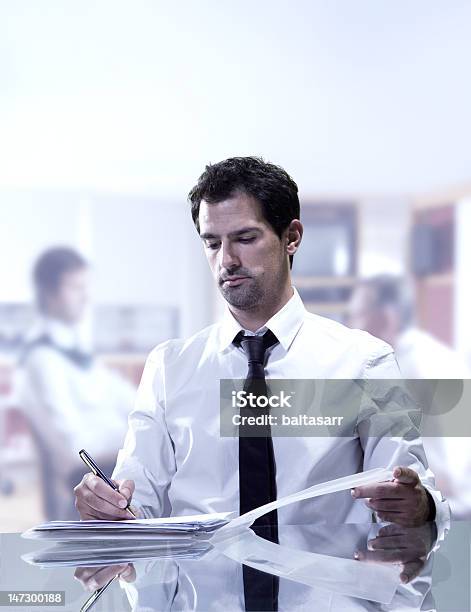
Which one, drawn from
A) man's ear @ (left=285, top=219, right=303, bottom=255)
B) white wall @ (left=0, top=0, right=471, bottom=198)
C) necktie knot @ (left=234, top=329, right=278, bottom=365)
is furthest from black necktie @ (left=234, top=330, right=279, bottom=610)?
white wall @ (left=0, top=0, right=471, bottom=198)

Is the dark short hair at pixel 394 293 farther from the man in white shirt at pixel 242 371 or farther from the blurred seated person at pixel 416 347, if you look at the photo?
the man in white shirt at pixel 242 371

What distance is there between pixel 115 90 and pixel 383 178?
95 centimetres

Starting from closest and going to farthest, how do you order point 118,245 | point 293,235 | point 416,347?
point 293,235, point 416,347, point 118,245

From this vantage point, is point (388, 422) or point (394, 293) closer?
point (388, 422)

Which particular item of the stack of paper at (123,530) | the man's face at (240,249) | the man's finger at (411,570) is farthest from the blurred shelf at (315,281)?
the man's finger at (411,570)

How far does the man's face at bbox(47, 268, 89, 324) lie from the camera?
2719mm

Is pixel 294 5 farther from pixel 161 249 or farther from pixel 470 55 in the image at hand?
pixel 161 249

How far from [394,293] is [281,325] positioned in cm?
107

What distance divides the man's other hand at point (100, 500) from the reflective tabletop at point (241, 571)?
0.12 meters

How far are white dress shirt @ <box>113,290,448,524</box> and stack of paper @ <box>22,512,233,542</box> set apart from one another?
1.15ft

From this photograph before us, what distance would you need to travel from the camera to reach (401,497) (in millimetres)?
1173

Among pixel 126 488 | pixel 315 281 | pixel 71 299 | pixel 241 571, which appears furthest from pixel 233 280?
pixel 71 299

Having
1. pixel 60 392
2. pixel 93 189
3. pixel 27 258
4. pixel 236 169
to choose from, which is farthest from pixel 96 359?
pixel 236 169

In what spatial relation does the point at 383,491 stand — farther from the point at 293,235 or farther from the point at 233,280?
the point at 293,235
